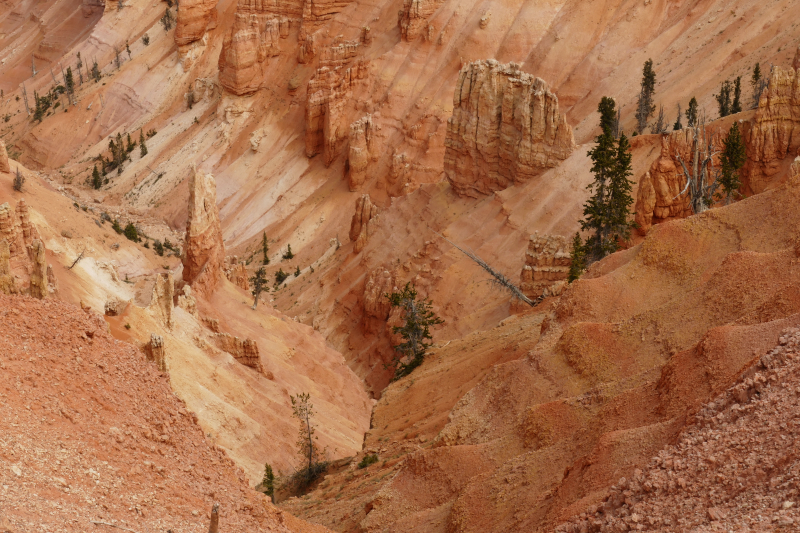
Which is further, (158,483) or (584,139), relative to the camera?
(584,139)

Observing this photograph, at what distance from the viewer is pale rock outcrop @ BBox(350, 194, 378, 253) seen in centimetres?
6059

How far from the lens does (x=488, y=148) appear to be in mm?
56000

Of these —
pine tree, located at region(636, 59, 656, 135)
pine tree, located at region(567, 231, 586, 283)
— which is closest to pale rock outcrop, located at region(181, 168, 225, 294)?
pine tree, located at region(567, 231, 586, 283)

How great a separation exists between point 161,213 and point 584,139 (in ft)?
117

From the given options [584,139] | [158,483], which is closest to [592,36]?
[584,139]

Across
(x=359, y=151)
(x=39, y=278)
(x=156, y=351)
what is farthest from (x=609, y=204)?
(x=359, y=151)

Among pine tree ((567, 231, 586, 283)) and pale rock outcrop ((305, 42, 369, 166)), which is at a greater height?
pale rock outcrop ((305, 42, 369, 166))

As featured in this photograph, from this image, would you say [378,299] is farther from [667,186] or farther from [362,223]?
[667,186]

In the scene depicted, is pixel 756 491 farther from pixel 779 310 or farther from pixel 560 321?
pixel 560 321

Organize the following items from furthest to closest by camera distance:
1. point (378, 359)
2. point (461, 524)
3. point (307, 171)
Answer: point (307, 171) < point (378, 359) < point (461, 524)

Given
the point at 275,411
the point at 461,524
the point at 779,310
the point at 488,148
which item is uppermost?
the point at 488,148

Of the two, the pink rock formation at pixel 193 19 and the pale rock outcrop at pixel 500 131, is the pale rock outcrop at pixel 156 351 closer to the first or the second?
the pale rock outcrop at pixel 500 131

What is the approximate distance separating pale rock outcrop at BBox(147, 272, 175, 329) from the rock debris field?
71.2ft

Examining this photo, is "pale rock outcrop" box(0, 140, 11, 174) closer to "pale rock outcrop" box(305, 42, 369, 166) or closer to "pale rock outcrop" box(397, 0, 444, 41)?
"pale rock outcrop" box(305, 42, 369, 166)
